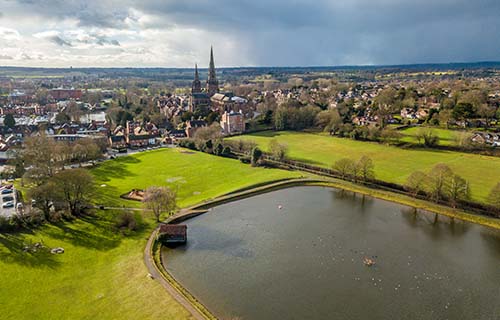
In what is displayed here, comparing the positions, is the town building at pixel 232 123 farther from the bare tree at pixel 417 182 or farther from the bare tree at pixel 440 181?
the bare tree at pixel 440 181

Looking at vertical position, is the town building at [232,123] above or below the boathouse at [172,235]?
above

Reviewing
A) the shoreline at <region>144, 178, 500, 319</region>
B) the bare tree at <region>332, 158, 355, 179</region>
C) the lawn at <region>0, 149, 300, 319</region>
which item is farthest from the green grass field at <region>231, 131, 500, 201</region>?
the lawn at <region>0, 149, 300, 319</region>

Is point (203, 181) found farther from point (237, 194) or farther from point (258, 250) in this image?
point (258, 250)

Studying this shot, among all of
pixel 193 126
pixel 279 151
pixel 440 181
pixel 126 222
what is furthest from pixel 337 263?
pixel 193 126

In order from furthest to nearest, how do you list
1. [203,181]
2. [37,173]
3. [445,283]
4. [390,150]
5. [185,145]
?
1. [185,145]
2. [390,150]
3. [203,181]
4. [37,173]
5. [445,283]

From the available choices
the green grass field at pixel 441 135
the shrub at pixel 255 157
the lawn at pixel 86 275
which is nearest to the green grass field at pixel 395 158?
the green grass field at pixel 441 135

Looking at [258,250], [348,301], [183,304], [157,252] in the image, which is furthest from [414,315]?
[157,252]
